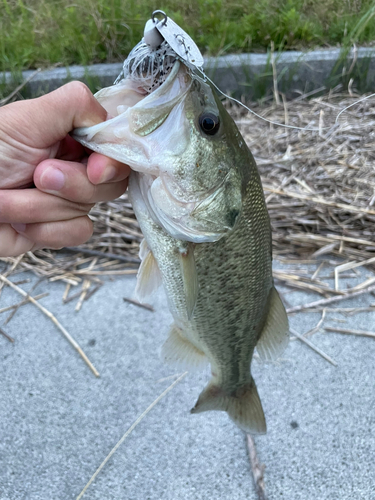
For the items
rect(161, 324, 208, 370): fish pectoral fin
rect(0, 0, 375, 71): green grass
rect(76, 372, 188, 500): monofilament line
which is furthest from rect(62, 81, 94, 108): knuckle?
rect(0, 0, 375, 71): green grass

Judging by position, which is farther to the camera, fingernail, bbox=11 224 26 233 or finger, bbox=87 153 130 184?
fingernail, bbox=11 224 26 233

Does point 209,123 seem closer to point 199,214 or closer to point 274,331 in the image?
point 199,214

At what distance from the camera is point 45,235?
1.04 m

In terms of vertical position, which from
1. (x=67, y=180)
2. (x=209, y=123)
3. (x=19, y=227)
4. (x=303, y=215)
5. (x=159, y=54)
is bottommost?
(x=303, y=215)

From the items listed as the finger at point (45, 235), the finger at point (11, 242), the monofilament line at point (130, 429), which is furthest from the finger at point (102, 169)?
the monofilament line at point (130, 429)

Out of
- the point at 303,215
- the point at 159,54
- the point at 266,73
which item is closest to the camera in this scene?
the point at 159,54

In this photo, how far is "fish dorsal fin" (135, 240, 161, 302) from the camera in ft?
3.28

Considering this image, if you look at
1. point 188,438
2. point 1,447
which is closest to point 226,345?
point 188,438

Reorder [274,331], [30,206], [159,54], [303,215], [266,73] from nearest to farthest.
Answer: [159,54]
[30,206]
[274,331]
[303,215]
[266,73]

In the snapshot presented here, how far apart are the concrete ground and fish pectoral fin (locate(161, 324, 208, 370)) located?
15.3 inches

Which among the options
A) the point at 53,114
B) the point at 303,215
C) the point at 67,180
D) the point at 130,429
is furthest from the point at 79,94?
the point at 303,215

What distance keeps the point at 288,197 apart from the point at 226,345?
139cm

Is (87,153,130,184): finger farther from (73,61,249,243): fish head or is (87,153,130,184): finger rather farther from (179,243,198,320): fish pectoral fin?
(179,243,198,320): fish pectoral fin

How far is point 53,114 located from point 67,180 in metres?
0.14
